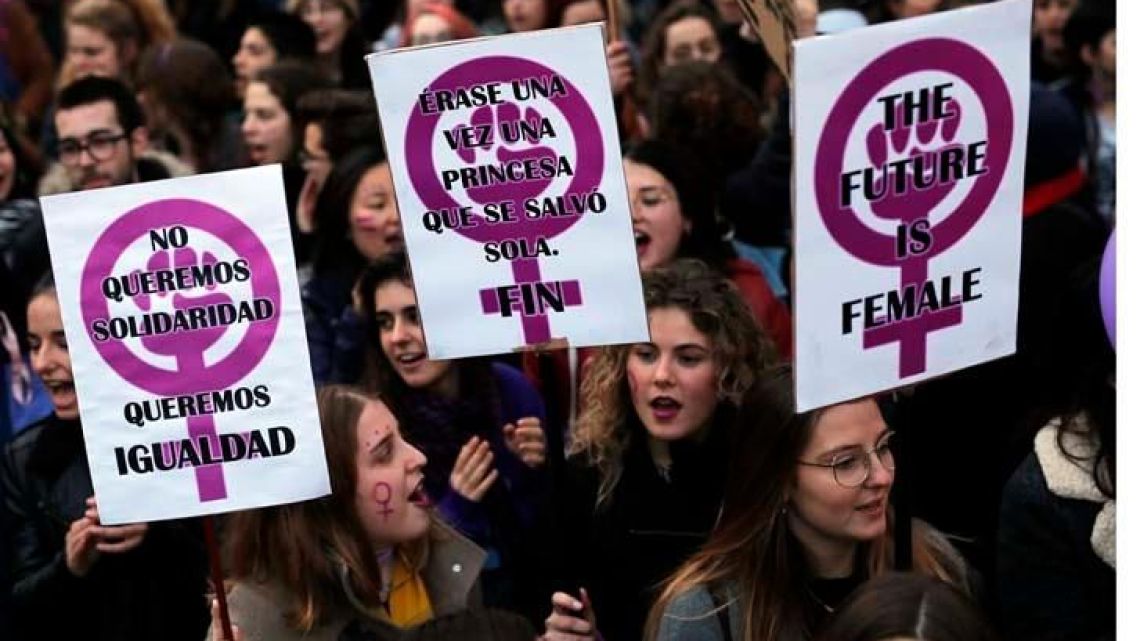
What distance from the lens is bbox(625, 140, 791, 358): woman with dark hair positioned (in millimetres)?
6250

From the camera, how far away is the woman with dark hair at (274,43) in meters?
9.65

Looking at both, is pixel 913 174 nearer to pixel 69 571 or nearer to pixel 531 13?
pixel 69 571

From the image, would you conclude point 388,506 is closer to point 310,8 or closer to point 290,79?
point 290,79

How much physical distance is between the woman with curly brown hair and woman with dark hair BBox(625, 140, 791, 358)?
0.75 metres

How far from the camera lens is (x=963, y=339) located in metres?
4.21

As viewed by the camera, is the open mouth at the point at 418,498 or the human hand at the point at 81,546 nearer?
the open mouth at the point at 418,498

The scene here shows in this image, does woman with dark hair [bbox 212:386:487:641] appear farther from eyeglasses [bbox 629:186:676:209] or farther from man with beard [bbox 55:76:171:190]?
man with beard [bbox 55:76:171:190]

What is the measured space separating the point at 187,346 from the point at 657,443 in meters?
1.30

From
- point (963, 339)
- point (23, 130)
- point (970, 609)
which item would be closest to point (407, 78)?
point (963, 339)

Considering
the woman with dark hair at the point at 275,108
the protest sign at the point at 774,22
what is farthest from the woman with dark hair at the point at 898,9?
the woman with dark hair at the point at 275,108

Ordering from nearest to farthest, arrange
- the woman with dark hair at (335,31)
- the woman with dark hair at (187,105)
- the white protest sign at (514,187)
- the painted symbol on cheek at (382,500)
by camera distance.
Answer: the white protest sign at (514,187) < the painted symbol on cheek at (382,500) < the woman with dark hair at (187,105) < the woman with dark hair at (335,31)

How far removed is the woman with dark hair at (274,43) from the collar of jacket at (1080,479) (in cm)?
563

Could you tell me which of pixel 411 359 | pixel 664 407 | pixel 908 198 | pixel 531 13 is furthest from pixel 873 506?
pixel 531 13

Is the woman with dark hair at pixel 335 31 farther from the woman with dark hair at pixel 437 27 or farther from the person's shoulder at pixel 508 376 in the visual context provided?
the person's shoulder at pixel 508 376
